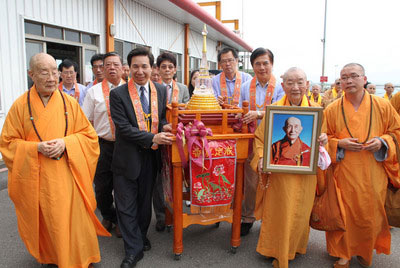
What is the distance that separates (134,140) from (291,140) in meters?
1.28

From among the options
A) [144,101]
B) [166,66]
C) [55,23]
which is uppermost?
[55,23]

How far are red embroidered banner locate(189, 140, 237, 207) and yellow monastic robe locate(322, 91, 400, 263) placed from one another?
870mm

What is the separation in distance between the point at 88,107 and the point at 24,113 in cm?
94

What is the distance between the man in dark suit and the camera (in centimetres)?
263

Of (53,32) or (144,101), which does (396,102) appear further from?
(53,32)

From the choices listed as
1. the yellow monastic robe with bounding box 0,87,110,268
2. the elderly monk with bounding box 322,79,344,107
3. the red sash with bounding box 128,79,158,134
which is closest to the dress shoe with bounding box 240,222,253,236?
the red sash with bounding box 128,79,158,134

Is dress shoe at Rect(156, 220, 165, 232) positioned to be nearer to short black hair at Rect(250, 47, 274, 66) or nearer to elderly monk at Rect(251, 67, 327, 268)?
elderly monk at Rect(251, 67, 327, 268)

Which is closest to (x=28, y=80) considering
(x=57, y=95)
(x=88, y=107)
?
(x=88, y=107)

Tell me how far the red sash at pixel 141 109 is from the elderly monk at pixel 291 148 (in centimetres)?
106

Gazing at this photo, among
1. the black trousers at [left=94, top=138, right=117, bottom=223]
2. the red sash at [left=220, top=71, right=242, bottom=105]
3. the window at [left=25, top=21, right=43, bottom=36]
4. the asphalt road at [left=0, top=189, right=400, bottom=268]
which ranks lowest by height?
the asphalt road at [left=0, top=189, right=400, bottom=268]

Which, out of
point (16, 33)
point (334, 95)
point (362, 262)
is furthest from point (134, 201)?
point (334, 95)

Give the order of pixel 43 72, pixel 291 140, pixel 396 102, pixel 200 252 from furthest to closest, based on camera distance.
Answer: pixel 396 102, pixel 200 252, pixel 291 140, pixel 43 72

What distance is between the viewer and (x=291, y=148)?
247 centimetres

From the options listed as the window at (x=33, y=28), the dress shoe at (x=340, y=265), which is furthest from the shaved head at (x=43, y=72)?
the window at (x=33, y=28)
